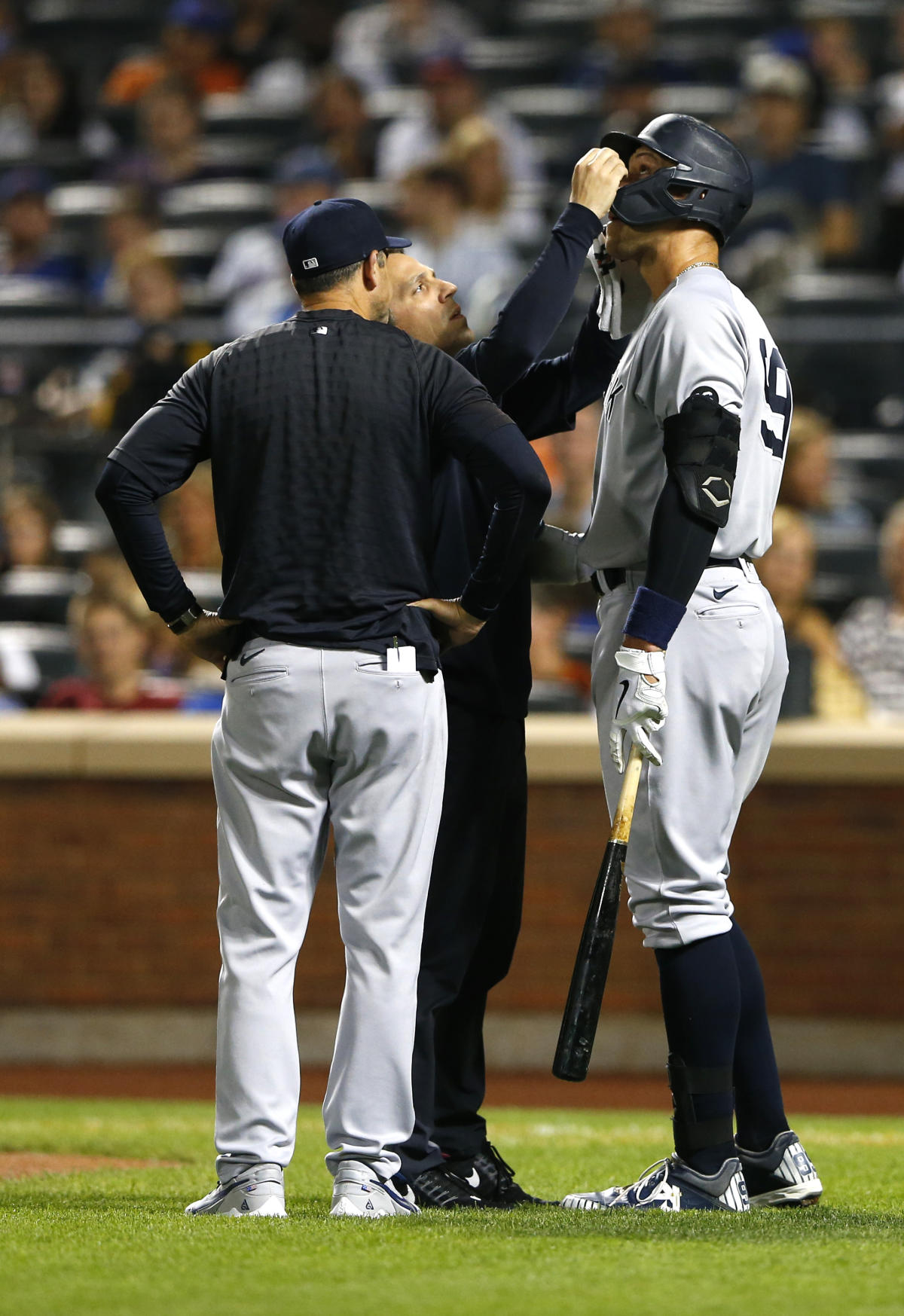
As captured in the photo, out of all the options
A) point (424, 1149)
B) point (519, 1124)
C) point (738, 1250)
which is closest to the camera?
point (738, 1250)

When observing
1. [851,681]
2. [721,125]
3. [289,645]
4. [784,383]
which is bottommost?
[851,681]

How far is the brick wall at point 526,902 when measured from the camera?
777 cm

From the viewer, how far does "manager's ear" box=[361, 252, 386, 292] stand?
387cm

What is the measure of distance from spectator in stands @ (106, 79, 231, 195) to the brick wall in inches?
258

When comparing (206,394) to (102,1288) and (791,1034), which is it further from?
(791,1034)

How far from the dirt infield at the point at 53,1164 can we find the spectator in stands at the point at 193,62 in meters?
10.6

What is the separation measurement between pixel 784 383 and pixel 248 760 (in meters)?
1.42

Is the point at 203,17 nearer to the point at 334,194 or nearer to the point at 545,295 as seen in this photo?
the point at 334,194

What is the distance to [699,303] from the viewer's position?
391 centimetres

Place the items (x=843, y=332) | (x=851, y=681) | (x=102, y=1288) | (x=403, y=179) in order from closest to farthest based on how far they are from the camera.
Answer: (x=102, y=1288), (x=851, y=681), (x=843, y=332), (x=403, y=179)

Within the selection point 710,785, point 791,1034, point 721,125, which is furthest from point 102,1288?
point 721,125

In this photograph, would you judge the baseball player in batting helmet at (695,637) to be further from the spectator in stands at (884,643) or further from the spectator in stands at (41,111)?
the spectator in stands at (41,111)

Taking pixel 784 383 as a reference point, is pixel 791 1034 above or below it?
below

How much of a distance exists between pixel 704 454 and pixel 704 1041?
1.17 meters
